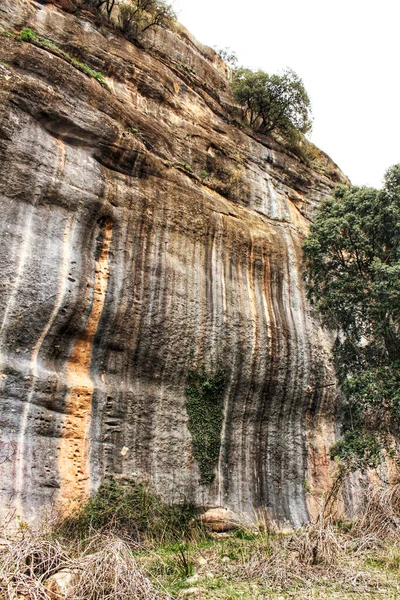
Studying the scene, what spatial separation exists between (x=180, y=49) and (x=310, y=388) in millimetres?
12352

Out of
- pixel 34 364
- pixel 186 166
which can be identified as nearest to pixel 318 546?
pixel 34 364

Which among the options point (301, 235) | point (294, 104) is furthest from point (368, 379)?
point (294, 104)

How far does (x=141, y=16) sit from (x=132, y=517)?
14.4 metres

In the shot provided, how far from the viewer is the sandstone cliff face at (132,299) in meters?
8.47

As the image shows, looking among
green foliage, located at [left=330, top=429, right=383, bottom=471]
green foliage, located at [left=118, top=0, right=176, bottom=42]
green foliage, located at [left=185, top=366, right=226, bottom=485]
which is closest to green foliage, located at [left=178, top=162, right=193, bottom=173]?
green foliage, located at [left=118, top=0, right=176, bottom=42]

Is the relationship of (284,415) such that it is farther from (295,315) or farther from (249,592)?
(249,592)

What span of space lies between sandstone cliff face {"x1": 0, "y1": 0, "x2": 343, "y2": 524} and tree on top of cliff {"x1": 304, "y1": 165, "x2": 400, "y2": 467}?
33.8 inches

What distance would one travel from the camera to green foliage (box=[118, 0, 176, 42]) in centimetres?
1441

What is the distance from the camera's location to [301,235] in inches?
563

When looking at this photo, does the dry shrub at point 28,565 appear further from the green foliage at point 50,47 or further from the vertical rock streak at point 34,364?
the green foliage at point 50,47

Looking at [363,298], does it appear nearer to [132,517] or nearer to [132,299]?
[132,299]

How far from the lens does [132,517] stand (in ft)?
28.0

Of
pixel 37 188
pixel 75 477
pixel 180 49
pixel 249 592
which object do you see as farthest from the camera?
pixel 180 49

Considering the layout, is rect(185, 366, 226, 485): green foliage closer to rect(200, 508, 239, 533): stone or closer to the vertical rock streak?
rect(200, 508, 239, 533): stone
